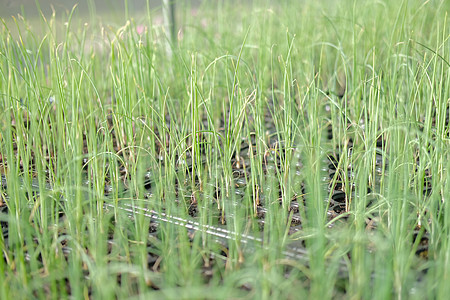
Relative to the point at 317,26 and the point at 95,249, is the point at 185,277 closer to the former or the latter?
the point at 95,249

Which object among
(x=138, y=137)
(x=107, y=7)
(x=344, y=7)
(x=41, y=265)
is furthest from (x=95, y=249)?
(x=344, y=7)

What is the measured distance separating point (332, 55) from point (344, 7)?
216mm

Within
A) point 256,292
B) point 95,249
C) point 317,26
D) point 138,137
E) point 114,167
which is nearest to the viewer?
point 256,292

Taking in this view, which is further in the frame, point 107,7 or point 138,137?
point 107,7

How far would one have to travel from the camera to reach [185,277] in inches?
24.1

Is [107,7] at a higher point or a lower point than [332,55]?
higher

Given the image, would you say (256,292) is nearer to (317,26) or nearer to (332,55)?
(332,55)

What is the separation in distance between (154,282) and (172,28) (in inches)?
44.2

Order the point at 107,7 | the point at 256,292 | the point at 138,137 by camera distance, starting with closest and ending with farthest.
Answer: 1. the point at 256,292
2. the point at 138,137
3. the point at 107,7

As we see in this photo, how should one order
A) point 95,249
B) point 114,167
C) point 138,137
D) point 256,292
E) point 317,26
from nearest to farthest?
point 256,292, point 95,249, point 114,167, point 138,137, point 317,26

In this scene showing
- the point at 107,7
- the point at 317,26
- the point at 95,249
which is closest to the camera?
the point at 95,249

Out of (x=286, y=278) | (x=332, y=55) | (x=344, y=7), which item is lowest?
(x=286, y=278)

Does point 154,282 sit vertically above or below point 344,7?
below

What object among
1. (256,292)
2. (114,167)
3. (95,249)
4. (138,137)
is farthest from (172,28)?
(256,292)
